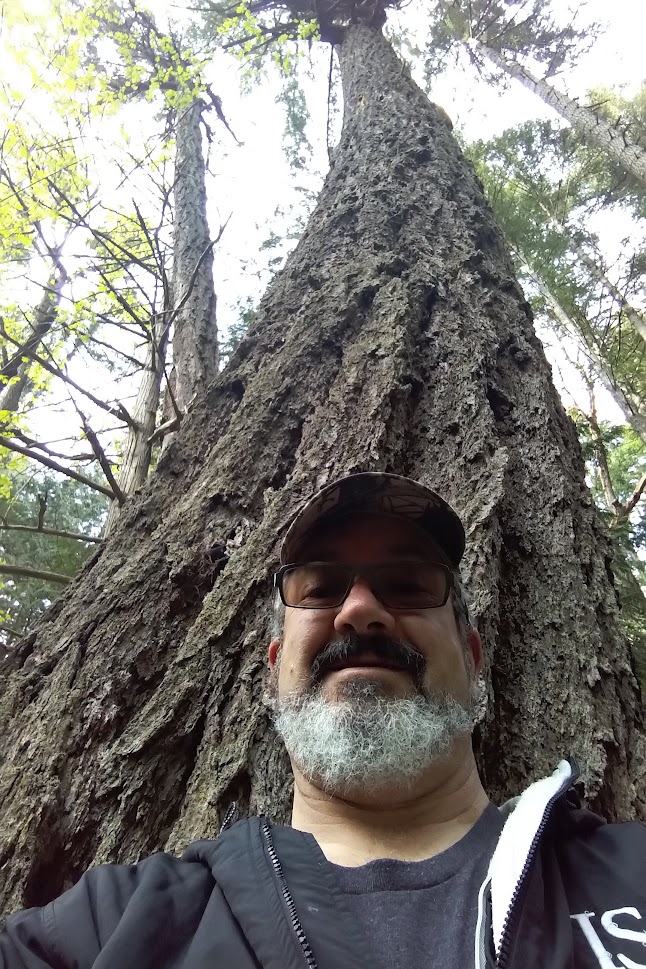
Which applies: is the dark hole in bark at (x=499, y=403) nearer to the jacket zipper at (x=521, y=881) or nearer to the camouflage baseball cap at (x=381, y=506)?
the camouflage baseball cap at (x=381, y=506)

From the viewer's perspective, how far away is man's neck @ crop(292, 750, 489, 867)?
139cm

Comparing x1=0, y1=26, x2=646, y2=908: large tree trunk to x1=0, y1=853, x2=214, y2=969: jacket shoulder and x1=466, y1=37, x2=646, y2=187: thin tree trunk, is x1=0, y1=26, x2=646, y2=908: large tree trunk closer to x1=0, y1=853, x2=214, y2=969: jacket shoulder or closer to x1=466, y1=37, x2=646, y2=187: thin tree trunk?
x1=0, y1=853, x2=214, y2=969: jacket shoulder

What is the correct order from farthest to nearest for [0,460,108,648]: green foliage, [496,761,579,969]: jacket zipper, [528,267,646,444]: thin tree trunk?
[528,267,646,444]: thin tree trunk
[0,460,108,648]: green foliage
[496,761,579,969]: jacket zipper

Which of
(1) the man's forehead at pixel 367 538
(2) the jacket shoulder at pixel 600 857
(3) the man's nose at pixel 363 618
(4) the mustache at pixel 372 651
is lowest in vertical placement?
(2) the jacket shoulder at pixel 600 857

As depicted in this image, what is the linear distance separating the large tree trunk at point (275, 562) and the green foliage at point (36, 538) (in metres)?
5.12

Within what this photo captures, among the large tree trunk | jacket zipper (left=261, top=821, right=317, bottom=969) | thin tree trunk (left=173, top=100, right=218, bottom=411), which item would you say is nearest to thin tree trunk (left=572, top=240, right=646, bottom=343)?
thin tree trunk (left=173, top=100, right=218, bottom=411)

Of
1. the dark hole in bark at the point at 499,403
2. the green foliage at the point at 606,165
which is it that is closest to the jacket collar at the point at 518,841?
the dark hole in bark at the point at 499,403

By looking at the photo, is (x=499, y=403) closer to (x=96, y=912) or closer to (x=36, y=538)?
(x=96, y=912)

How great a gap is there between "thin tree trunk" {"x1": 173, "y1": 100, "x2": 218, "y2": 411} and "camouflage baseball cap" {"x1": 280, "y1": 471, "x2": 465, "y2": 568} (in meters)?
3.02

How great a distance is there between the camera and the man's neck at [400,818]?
139 cm

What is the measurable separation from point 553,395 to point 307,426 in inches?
53.2

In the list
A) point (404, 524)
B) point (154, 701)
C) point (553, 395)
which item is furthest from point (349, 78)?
point (154, 701)

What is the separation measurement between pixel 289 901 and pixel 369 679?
0.56 m

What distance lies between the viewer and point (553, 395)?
297cm
